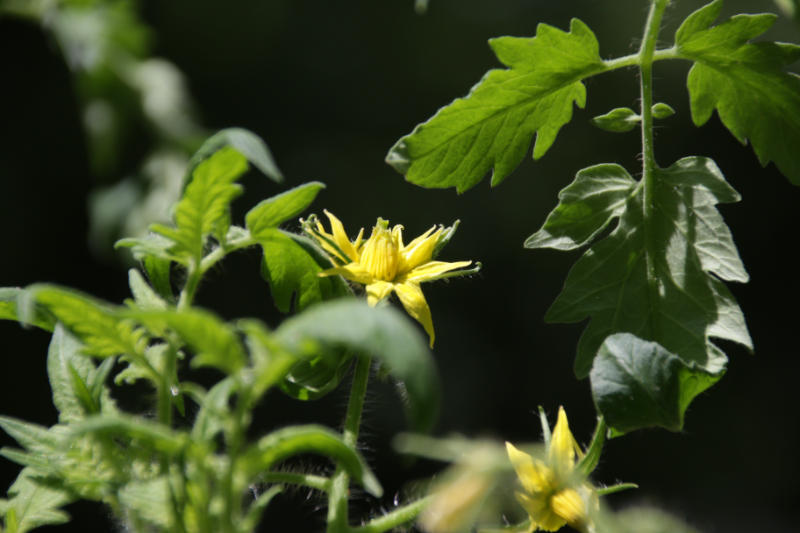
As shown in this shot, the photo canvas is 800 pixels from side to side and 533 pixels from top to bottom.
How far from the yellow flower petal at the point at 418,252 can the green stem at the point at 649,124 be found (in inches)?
4.4

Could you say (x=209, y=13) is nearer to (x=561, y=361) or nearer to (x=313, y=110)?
(x=313, y=110)

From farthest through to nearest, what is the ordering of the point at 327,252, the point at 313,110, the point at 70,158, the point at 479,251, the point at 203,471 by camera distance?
the point at 313,110 → the point at 479,251 → the point at 70,158 → the point at 327,252 → the point at 203,471

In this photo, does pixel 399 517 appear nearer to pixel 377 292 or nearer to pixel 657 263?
pixel 377 292

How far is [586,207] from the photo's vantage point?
468 millimetres

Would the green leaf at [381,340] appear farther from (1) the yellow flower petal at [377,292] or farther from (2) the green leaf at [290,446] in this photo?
(1) the yellow flower petal at [377,292]

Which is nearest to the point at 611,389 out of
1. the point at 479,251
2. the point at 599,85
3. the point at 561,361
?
the point at 479,251

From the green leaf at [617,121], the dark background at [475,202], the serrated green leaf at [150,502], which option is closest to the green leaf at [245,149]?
the serrated green leaf at [150,502]

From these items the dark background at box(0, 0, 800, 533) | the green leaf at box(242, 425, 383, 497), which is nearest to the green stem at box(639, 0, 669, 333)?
the green leaf at box(242, 425, 383, 497)

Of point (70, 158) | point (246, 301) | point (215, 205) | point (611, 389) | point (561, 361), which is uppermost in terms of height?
point (215, 205)

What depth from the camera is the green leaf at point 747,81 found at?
1.43 ft

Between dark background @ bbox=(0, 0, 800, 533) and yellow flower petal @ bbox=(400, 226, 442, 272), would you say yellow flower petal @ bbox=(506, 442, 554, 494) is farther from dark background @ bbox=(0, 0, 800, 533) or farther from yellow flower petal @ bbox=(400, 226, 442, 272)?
dark background @ bbox=(0, 0, 800, 533)

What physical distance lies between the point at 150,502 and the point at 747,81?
35 cm

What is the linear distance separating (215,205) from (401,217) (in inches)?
84.8

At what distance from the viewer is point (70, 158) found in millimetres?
2246
